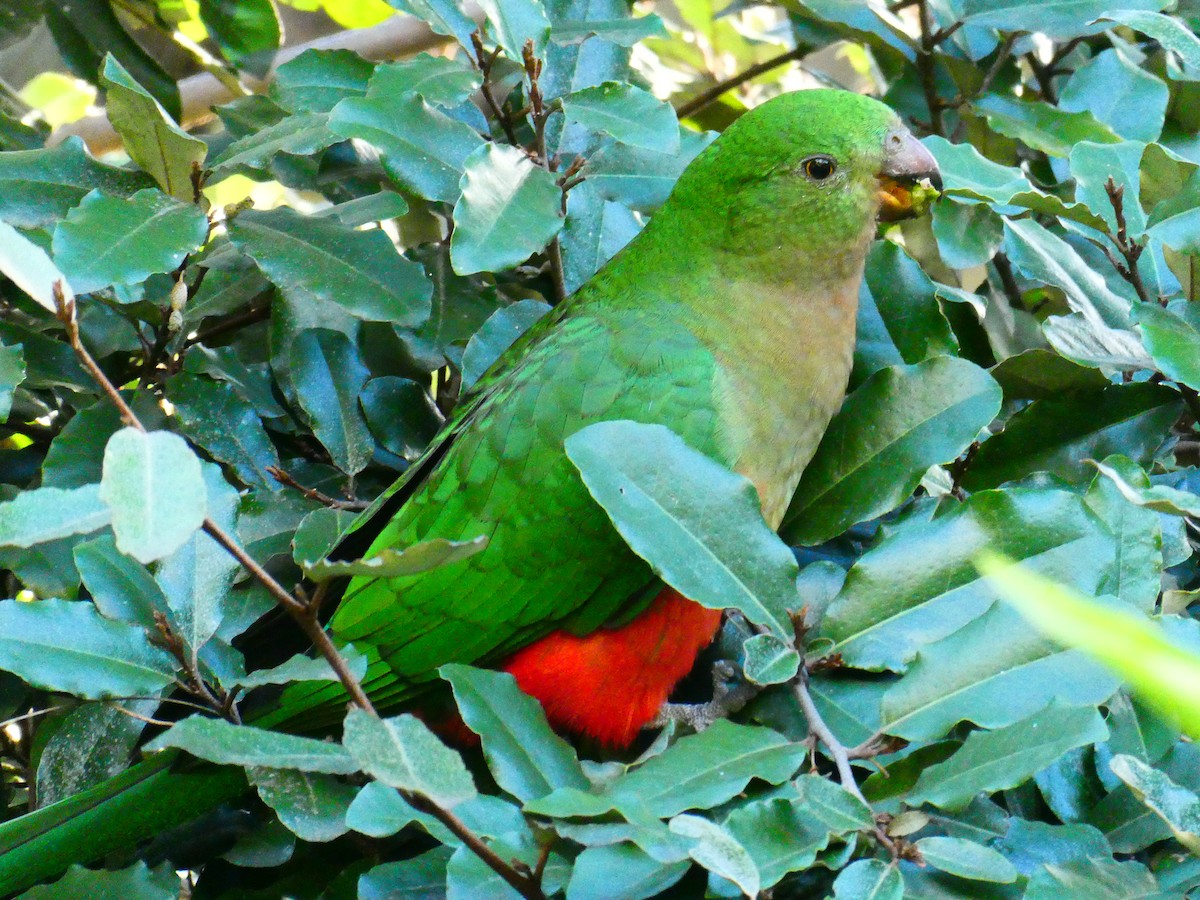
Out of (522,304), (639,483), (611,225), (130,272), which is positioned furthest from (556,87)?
(639,483)

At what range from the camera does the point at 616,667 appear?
4.30 ft

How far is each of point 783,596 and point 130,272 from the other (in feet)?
2.38

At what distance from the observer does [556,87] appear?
58.9 inches

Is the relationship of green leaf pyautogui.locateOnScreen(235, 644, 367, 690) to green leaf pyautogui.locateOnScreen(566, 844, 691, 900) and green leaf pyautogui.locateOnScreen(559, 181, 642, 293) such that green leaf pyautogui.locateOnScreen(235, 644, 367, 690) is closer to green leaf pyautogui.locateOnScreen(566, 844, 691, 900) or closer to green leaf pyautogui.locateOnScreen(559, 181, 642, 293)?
green leaf pyautogui.locateOnScreen(566, 844, 691, 900)

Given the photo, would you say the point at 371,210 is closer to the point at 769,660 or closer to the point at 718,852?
the point at 769,660

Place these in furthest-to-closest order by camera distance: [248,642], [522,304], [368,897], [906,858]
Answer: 1. [522,304]
2. [248,642]
3. [368,897]
4. [906,858]

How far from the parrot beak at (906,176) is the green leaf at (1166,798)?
2.45 ft

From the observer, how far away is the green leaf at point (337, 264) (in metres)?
1.27

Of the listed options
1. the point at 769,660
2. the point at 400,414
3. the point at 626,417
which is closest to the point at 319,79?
the point at 400,414

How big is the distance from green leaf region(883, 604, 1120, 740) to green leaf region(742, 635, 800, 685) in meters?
0.09

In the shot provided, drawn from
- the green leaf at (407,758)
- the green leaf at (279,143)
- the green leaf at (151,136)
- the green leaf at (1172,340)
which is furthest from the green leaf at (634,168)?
the green leaf at (407,758)

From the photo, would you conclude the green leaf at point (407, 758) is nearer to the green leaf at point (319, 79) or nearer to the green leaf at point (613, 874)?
the green leaf at point (613, 874)

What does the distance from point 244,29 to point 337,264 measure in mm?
678

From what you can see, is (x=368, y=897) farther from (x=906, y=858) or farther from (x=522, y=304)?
(x=522, y=304)
